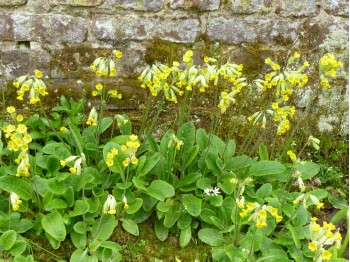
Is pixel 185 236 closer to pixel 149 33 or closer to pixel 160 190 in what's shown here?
pixel 160 190

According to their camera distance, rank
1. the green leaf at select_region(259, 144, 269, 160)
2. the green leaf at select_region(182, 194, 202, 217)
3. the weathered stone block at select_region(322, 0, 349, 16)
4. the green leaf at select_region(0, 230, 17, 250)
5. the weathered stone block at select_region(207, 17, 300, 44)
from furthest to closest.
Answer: the weathered stone block at select_region(322, 0, 349, 16) → the weathered stone block at select_region(207, 17, 300, 44) → the green leaf at select_region(259, 144, 269, 160) → the green leaf at select_region(182, 194, 202, 217) → the green leaf at select_region(0, 230, 17, 250)

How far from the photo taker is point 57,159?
3.87 metres

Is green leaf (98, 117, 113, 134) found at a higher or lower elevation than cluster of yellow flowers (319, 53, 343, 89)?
lower

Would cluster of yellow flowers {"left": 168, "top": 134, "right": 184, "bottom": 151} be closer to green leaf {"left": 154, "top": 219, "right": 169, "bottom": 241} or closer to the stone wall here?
green leaf {"left": 154, "top": 219, "right": 169, "bottom": 241}

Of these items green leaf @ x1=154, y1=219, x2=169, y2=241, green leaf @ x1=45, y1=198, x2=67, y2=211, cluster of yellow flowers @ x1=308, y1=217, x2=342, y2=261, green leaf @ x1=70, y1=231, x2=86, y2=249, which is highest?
cluster of yellow flowers @ x1=308, y1=217, x2=342, y2=261

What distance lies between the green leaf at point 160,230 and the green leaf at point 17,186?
2.87 feet

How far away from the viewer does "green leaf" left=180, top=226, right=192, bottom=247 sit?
12.4ft

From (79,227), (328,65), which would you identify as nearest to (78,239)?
(79,227)

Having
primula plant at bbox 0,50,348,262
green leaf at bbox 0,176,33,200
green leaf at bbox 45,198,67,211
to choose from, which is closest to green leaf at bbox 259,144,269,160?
primula plant at bbox 0,50,348,262

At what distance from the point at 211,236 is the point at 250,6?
1849 millimetres

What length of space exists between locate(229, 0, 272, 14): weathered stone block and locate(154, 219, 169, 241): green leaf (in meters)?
1.77

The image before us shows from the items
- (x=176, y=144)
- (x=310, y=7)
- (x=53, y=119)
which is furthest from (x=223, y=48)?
(x=53, y=119)

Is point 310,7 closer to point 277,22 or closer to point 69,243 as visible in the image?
point 277,22

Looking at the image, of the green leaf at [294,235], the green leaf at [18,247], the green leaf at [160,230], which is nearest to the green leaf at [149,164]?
the green leaf at [160,230]
